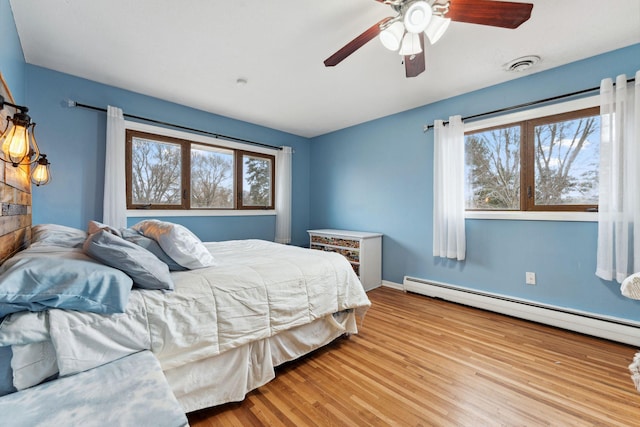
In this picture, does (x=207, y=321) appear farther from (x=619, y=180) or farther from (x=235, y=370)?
(x=619, y=180)

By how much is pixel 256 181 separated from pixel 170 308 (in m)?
3.19

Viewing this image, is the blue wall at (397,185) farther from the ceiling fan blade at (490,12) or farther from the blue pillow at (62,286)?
the ceiling fan blade at (490,12)

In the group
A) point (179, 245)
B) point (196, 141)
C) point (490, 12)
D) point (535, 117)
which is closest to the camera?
point (490, 12)

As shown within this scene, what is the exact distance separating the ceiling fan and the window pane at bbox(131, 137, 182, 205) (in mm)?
2745

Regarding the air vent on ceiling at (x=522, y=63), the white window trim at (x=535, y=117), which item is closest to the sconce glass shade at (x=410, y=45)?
the air vent on ceiling at (x=522, y=63)

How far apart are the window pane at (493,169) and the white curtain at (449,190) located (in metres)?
0.18

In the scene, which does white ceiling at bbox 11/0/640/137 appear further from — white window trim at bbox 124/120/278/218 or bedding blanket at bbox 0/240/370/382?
bedding blanket at bbox 0/240/370/382

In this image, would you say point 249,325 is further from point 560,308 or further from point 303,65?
point 560,308

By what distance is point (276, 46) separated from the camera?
2209 mm

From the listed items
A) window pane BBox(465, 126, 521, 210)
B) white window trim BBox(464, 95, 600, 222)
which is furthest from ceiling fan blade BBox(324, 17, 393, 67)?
window pane BBox(465, 126, 521, 210)

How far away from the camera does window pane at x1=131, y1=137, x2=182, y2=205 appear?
315 centimetres

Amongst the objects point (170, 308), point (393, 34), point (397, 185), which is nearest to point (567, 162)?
point (397, 185)

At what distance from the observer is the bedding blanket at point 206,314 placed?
1.00 m

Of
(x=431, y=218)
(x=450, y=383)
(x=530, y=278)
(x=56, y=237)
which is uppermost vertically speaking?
(x=431, y=218)
